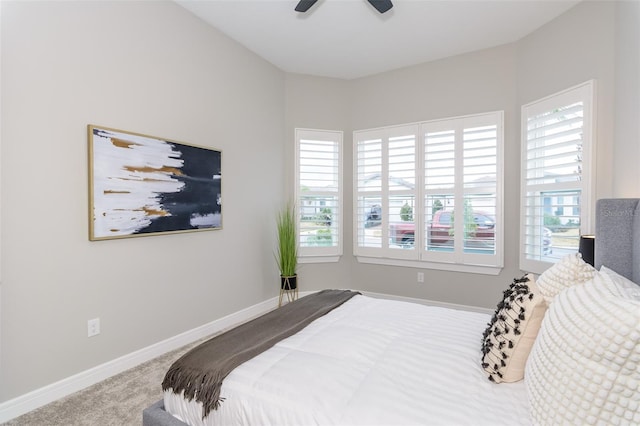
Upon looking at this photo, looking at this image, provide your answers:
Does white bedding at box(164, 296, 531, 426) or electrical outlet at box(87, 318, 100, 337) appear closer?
white bedding at box(164, 296, 531, 426)

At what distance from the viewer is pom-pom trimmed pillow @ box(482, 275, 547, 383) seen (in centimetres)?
124

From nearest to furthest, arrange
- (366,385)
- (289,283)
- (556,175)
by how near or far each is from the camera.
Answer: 1. (366,385)
2. (556,175)
3. (289,283)

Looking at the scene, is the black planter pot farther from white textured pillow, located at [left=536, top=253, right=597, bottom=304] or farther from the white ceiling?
white textured pillow, located at [left=536, top=253, right=597, bottom=304]

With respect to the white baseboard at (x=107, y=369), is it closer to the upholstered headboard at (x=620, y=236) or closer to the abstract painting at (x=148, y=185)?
the abstract painting at (x=148, y=185)

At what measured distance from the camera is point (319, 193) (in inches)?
171

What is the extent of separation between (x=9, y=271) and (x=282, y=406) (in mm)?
1842

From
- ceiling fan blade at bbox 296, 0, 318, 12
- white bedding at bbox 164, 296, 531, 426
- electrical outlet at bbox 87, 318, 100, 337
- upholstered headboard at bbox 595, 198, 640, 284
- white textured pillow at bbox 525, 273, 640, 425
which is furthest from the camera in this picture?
ceiling fan blade at bbox 296, 0, 318, 12

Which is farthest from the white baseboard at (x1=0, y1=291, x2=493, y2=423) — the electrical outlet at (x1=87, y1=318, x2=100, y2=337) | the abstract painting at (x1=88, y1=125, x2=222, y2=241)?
the abstract painting at (x1=88, y1=125, x2=222, y2=241)

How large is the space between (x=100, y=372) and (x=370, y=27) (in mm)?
3717

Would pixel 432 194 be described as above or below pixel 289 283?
above

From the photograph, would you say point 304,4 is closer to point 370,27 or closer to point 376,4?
point 376,4

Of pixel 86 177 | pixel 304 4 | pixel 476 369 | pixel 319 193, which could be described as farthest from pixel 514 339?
pixel 319 193

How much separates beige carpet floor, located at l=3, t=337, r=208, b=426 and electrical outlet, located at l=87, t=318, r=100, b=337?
0.35m

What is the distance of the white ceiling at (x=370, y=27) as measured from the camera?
2.90 metres
